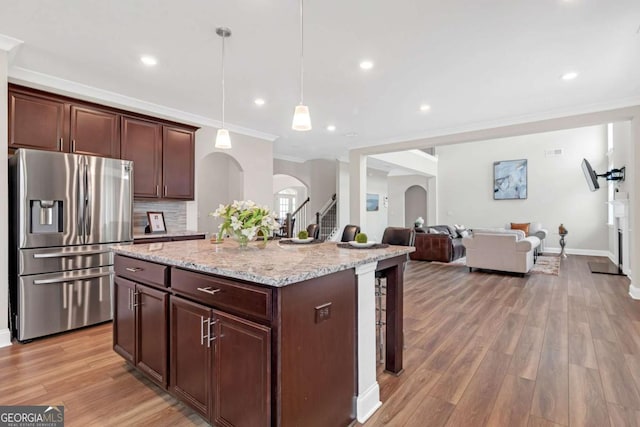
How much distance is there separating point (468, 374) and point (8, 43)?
14.9ft

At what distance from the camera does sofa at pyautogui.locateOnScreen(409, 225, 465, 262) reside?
7.04 metres

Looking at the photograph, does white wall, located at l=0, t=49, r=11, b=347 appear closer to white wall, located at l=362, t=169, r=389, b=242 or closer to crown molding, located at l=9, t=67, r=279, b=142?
crown molding, located at l=9, t=67, r=279, b=142

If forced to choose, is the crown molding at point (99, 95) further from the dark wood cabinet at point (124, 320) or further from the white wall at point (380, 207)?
the white wall at point (380, 207)

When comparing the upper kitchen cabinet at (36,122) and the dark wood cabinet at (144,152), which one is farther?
the dark wood cabinet at (144,152)

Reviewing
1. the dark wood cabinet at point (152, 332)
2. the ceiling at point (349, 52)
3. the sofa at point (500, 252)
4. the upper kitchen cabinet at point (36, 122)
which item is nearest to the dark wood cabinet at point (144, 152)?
the ceiling at point (349, 52)

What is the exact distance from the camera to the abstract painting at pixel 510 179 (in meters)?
9.52

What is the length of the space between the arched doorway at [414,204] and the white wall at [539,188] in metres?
1.14

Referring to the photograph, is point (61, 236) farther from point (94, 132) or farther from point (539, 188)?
point (539, 188)

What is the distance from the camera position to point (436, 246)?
7145 mm

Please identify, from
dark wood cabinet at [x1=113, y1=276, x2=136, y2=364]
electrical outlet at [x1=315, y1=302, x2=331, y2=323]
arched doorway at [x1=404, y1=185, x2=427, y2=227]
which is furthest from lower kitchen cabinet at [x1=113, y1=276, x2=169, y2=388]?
arched doorway at [x1=404, y1=185, x2=427, y2=227]

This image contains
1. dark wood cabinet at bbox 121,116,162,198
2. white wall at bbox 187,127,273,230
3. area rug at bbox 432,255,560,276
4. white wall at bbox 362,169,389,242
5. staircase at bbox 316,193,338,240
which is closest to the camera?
dark wood cabinet at bbox 121,116,162,198

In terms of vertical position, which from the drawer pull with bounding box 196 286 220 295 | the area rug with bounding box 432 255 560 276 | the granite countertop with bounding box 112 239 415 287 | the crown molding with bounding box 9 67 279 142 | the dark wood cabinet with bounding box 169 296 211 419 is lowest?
the area rug with bounding box 432 255 560 276

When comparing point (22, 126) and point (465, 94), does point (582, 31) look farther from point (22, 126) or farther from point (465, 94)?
point (22, 126)

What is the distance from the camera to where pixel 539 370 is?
2344mm
